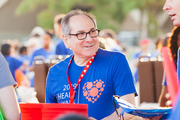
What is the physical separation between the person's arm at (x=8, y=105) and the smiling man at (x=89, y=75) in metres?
0.52

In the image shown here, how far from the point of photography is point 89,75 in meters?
2.37

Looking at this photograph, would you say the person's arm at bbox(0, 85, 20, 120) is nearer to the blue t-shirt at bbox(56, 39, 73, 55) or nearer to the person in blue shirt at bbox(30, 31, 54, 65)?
the blue t-shirt at bbox(56, 39, 73, 55)

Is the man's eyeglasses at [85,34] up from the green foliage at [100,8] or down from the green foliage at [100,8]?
down

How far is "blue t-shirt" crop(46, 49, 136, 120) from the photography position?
2336mm

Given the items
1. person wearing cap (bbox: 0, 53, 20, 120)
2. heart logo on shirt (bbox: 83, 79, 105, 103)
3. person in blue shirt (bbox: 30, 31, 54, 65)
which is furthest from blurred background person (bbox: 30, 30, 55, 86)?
person wearing cap (bbox: 0, 53, 20, 120)

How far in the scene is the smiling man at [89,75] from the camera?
2.34 meters

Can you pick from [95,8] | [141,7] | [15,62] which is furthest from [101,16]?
[15,62]

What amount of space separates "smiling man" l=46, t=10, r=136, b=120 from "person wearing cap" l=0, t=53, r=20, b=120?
0.51 metres

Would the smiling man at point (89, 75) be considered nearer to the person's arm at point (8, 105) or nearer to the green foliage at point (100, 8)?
the person's arm at point (8, 105)

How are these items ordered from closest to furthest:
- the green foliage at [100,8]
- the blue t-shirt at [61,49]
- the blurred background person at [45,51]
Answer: the blue t-shirt at [61,49]
the blurred background person at [45,51]
the green foliage at [100,8]

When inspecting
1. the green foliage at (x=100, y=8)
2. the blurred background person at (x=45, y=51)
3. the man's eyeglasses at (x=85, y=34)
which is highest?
the green foliage at (x=100, y=8)

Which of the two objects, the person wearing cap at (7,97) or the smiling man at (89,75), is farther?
the smiling man at (89,75)

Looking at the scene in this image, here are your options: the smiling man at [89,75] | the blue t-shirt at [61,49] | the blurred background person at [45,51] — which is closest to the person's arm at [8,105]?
the smiling man at [89,75]

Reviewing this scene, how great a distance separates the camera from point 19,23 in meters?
30.7
